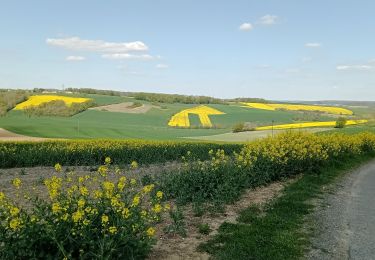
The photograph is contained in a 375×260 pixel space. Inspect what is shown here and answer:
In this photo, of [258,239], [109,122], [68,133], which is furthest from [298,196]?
[109,122]

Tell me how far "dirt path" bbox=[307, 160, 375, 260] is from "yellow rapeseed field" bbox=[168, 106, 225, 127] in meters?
40.2

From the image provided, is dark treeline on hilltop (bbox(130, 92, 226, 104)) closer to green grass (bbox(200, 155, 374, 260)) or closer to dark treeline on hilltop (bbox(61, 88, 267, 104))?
dark treeline on hilltop (bbox(61, 88, 267, 104))

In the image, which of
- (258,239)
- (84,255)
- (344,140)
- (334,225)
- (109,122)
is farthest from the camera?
(109,122)

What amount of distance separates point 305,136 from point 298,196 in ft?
21.9

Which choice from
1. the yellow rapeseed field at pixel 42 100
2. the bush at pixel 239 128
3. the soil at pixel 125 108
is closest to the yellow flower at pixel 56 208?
the bush at pixel 239 128

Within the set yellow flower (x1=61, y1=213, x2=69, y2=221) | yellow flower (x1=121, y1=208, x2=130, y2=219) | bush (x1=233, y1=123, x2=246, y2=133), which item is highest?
yellow flower (x1=61, y1=213, x2=69, y2=221)

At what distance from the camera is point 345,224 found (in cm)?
790

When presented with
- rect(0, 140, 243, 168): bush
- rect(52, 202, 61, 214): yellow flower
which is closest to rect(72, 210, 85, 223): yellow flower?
rect(52, 202, 61, 214): yellow flower

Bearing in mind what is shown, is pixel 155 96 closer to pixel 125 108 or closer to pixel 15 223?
pixel 125 108

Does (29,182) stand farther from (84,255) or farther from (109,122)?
(109,122)

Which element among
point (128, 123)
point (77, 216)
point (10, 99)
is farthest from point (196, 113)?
point (77, 216)

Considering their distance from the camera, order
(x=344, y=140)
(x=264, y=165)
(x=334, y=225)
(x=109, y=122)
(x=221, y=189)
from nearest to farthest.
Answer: (x=334, y=225), (x=221, y=189), (x=264, y=165), (x=344, y=140), (x=109, y=122)

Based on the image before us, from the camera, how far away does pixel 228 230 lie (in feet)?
22.6

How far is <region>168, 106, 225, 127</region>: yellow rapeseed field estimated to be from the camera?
52.7 metres
